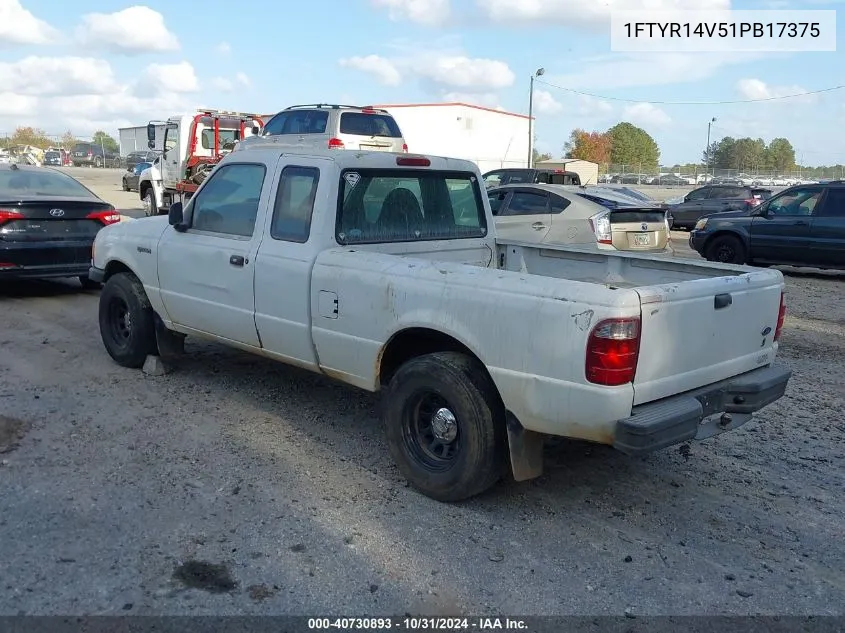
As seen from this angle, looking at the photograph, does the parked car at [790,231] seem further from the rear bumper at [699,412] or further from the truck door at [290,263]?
the truck door at [290,263]

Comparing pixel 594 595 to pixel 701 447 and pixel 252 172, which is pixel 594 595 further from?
pixel 252 172

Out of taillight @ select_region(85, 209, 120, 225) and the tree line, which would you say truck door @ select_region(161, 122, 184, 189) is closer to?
taillight @ select_region(85, 209, 120, 225)

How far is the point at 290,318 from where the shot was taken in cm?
493

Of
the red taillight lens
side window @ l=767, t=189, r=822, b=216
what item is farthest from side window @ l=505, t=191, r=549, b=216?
the red taillight lens

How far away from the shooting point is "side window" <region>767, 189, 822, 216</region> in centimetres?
1328

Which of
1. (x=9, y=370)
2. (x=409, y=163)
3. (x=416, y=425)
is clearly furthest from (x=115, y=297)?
(x=416, y=425)

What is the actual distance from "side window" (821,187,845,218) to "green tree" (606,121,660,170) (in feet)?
294

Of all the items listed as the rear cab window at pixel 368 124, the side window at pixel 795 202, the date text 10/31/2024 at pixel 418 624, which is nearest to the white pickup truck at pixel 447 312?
the date text 10/31/2024 at pixel 418 624

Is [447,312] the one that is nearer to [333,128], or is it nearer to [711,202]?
[333,128]

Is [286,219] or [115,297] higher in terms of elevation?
[286,219]

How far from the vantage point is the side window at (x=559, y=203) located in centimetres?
1150

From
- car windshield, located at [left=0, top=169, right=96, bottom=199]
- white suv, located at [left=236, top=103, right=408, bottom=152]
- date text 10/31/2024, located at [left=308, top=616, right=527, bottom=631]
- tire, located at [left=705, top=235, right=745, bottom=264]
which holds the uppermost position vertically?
white suv, located at [left=236, top=103, right=408, bottom=152]

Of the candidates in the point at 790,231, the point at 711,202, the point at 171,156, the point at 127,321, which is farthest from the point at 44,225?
the point at 711,202

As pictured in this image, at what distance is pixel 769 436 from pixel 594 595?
2616 mm
